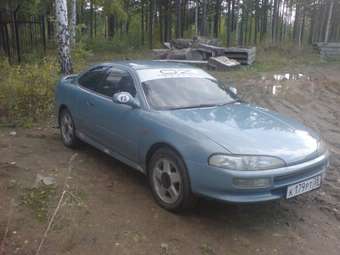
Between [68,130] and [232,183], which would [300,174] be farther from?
[68,130]

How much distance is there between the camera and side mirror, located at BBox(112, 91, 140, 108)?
4688 mm

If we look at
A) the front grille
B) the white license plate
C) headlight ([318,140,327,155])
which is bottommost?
the white license plate

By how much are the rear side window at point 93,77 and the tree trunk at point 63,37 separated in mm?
3858

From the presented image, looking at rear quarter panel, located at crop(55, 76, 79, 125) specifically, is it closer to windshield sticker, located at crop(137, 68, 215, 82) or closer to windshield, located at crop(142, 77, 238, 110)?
windshield sticker, located at crop(137, 68, 215, 82)

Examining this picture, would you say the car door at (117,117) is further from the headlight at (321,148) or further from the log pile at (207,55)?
the log pile at (207,55)

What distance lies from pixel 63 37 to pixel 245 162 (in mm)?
7274

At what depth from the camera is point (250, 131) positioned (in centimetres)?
413

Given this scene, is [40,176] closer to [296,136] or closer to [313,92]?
[296,136]

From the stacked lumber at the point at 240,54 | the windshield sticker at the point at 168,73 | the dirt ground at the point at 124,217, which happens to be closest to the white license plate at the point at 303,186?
the dirt ground at the point at 124,217

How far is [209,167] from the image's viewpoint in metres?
3.72

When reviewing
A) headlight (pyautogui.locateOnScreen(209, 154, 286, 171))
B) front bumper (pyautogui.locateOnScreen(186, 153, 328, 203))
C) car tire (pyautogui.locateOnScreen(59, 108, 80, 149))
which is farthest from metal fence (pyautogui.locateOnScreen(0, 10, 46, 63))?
headlight (pyautogui.locateOnScreen(209, 154, 286, 171))

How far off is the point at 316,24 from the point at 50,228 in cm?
3329

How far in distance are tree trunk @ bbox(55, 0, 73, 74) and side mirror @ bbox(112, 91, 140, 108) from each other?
218 inches

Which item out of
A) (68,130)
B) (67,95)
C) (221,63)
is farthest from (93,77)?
(221,63)
